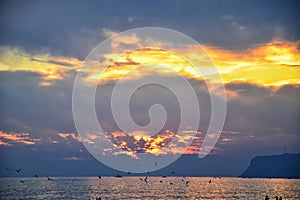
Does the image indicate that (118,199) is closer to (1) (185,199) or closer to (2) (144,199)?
(2) (144,199)

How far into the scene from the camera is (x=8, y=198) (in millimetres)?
138000

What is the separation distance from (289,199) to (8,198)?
316ft

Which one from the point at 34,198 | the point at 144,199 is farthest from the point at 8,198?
the point at 144,199

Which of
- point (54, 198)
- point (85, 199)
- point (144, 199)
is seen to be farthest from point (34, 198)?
point (144, 199)

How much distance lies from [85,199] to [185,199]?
33106mm

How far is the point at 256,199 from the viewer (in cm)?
13300

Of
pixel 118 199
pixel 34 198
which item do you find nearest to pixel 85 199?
pixel 118 199

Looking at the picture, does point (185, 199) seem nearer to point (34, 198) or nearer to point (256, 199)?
point (256, 199)

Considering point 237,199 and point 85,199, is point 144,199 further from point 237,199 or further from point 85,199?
point 237,199

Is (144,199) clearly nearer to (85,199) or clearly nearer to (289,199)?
(85,199)

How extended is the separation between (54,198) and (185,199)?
44912mm

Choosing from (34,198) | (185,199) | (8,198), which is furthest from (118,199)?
(8,198)

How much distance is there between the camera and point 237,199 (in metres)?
134

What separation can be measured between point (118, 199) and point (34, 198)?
3067 cm
